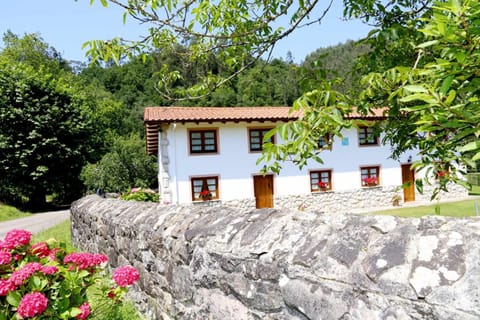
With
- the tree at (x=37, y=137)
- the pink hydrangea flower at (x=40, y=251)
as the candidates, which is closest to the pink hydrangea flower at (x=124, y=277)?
the pink hydrangea flower at (x=40, y=251)

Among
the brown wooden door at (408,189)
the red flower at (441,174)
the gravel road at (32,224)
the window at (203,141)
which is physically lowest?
the gravel road at (32,224)

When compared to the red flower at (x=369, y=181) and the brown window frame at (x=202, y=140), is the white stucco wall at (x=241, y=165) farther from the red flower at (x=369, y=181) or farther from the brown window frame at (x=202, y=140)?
the red flower at (x=369, y=181)

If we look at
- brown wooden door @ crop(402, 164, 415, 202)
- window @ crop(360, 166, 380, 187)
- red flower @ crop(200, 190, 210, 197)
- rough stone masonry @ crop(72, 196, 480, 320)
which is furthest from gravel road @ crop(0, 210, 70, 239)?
brown wooden door @ crop(402, 164, 415, 202)

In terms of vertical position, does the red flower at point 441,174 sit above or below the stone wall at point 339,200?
above

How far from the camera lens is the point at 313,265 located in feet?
5.19

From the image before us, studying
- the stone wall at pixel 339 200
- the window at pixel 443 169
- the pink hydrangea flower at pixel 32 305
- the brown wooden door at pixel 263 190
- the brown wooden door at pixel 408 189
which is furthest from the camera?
the brown wooden door at pixel 408 189

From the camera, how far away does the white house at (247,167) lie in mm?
15383

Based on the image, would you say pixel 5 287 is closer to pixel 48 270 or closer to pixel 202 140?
pixel 48 270

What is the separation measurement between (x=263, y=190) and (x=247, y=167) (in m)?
1.35

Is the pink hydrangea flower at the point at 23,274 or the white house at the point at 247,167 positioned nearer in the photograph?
the pink hydrangea flower at the point at 23,274

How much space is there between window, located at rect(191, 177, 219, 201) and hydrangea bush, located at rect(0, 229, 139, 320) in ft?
40.9

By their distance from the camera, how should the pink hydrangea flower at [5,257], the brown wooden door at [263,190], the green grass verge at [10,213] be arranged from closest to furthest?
the pink hydrangea flower at [5,257]
the brown wooden door at [263,190]
the green grass verge at [10,213]

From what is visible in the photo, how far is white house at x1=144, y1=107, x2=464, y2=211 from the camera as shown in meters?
15.4

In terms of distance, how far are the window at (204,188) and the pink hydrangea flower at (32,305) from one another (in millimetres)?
13267
